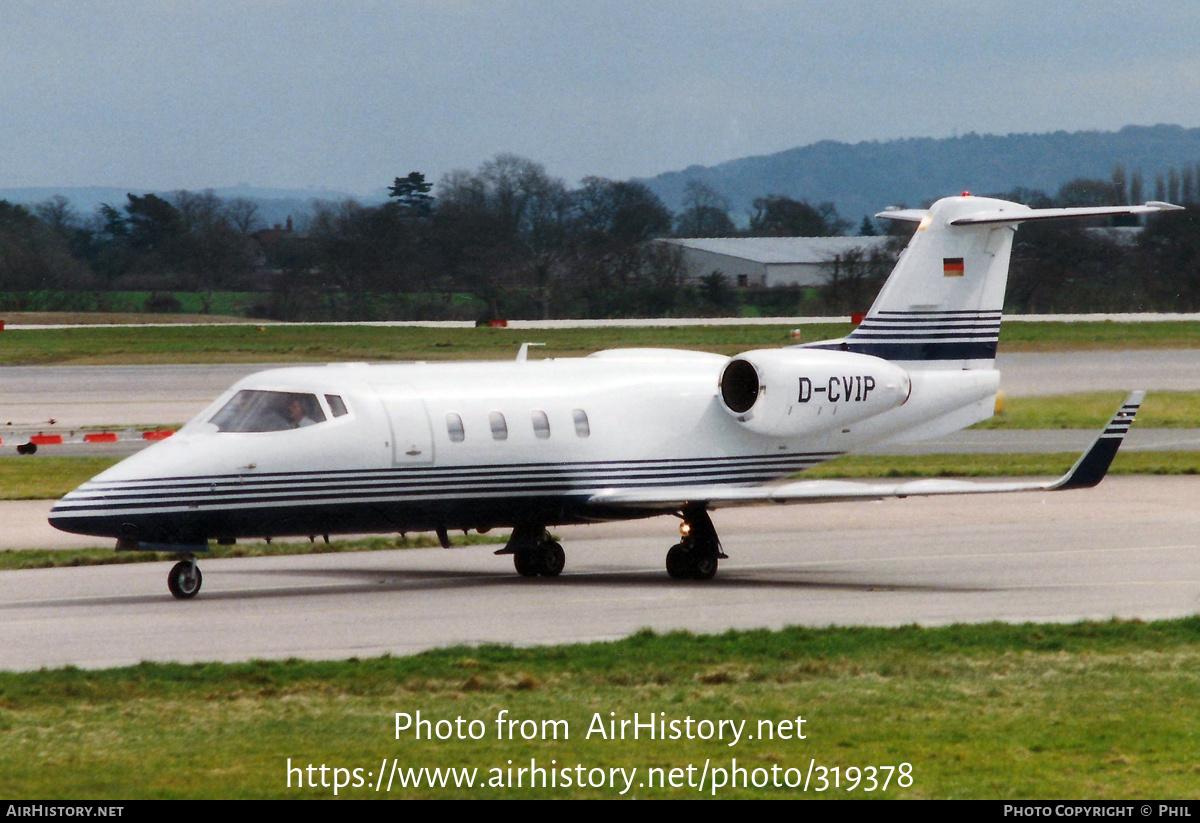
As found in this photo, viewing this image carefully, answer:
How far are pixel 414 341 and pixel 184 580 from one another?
182ft

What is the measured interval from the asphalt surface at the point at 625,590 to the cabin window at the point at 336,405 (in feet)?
6.91

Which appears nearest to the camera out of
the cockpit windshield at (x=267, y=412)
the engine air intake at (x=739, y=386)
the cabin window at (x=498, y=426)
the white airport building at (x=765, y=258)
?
the cockpit windshield at (x=267, y=412)

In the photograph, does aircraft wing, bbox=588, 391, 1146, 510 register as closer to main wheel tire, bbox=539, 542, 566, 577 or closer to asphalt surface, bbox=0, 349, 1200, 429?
main wheel tire, bbox=539, 542, 566, 577

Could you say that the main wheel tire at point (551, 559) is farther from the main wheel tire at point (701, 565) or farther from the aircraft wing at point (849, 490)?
the main wheel tire at point (701, 565)

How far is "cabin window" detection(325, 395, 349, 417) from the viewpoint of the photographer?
64.5 feet

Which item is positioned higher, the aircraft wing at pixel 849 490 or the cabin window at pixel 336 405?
the cabin window at pixel 336 405

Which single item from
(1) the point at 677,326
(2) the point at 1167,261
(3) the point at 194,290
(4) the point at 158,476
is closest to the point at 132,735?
(4) the point at 158,476

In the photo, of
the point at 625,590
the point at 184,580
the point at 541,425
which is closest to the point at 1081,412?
the point at 541,425

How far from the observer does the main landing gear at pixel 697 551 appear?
21.0 metres

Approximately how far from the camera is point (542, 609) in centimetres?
1872

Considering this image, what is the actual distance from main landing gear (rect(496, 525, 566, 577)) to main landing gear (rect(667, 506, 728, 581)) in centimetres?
149

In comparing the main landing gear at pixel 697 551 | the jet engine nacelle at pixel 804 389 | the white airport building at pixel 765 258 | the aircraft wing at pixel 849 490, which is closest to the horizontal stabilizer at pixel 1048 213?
the jet engine nacelle at pixel 804 389

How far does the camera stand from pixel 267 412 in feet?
63.7

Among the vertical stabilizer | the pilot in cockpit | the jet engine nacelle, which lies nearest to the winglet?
the jet engine nacelle
